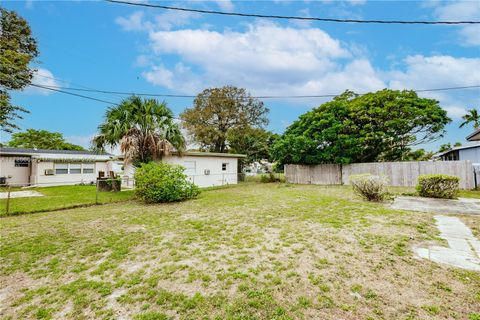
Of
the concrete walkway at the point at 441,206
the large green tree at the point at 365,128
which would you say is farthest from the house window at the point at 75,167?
the concrete walkway at the point at 441,206

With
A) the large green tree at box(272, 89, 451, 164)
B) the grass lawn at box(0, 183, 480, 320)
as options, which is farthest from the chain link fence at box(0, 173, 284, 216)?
the large green tree at box(272, 89, 451, 164)

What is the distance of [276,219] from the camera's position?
6.05 m

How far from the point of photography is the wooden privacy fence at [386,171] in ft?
38.6

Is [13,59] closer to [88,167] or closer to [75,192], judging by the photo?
[75,192]

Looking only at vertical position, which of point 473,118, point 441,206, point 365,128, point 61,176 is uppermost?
point 473,118

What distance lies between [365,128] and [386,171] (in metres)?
3.03

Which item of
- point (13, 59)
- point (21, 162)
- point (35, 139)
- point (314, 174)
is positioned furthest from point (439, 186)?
point (35, 139)

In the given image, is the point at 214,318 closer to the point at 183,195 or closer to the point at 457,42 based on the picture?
the point at 183,195

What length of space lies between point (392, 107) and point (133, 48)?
644 inches

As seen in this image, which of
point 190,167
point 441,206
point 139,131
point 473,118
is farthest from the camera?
point 473,118

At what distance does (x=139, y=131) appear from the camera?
10.5m

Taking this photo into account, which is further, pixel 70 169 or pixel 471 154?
pixel 70 169

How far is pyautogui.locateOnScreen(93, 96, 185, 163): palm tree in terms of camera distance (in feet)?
33.7

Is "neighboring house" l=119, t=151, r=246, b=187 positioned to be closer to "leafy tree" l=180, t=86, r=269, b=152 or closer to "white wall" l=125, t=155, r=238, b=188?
"white wall" l=125, t=155, r=238, b=188
